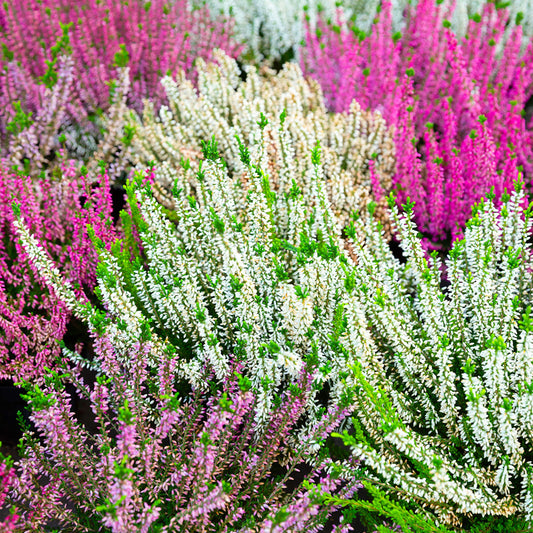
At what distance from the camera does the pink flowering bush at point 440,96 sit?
308 cm

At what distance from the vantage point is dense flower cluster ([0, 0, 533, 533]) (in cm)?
187

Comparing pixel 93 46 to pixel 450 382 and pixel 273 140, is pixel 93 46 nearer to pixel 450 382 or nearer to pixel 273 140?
pixel 273 140

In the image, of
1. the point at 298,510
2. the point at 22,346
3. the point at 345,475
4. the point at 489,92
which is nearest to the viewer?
the point at 298,510

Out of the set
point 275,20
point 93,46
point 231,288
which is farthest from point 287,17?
point 231,288

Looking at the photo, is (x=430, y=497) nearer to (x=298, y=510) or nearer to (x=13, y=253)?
(x=298, y=510)

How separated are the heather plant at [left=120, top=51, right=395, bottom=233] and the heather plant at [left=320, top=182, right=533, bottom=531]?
708 millimetres

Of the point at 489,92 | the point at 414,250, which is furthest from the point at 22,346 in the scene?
the point at 489,92

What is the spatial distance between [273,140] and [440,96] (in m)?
1.39

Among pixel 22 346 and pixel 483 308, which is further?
pixel 22 346

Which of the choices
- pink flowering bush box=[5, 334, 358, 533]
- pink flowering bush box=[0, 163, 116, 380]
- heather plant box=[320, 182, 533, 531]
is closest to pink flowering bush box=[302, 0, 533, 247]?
heather plant box=[320, 182, 533, 531]

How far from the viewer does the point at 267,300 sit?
7.88 ft

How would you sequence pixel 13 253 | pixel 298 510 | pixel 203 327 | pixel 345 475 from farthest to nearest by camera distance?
pixel 13 253
pixel 203 327
pixel 345 475
pixel 298 510

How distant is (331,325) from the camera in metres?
2.27

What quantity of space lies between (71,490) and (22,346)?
83 centimetres
